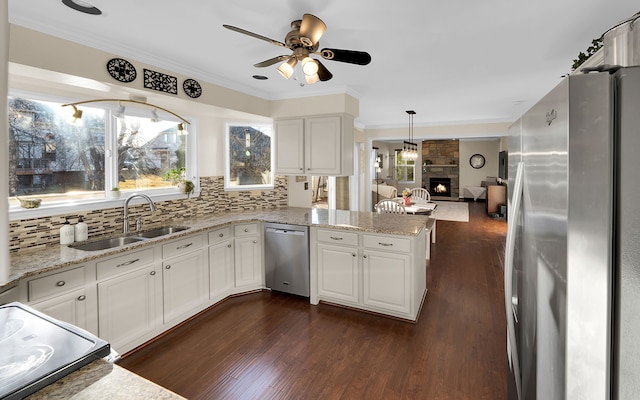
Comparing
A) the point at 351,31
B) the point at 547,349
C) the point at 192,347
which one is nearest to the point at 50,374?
the point at 547,349

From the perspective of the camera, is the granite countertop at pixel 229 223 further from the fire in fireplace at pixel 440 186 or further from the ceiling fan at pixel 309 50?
the fire in fireplace at pixel 440 186

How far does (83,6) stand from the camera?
2.03 meters

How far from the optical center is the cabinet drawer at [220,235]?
338 cm

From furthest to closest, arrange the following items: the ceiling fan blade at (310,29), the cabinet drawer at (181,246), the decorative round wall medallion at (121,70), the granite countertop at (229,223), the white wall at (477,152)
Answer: the white wall at (477,152) < the cabinet drawer at (181,246) < the decorative round wall medallion at (121,70) < the granite countertop at (229,223) < the ceiling fan blade at (310,29)

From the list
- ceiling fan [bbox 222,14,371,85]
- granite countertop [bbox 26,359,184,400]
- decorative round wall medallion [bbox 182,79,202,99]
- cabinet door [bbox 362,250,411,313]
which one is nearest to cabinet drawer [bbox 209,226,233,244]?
decorative round wall medallion [bbox 182,79,202,99]

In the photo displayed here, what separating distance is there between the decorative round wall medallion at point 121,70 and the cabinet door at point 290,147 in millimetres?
1880

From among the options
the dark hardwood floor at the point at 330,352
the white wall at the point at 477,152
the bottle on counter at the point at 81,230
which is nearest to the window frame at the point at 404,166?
the white wall at the point at 477,152

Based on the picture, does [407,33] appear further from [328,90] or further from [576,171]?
[576,171]

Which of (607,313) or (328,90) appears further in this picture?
(328,90)

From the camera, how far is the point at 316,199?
9.73m

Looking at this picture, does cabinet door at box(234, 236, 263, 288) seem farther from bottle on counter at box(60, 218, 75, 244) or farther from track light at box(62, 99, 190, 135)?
bottle on counter at box(60, 218, 75, 244)

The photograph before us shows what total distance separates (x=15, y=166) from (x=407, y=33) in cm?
325

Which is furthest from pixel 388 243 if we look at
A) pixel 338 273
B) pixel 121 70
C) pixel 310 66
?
pixel 121 70

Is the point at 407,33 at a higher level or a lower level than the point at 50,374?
higher
